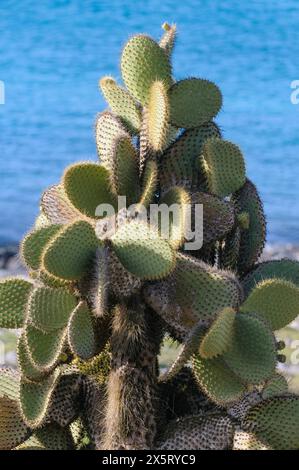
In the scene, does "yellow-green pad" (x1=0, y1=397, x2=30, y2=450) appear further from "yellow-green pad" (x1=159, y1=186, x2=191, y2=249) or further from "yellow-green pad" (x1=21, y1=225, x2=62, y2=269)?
"yellow-green pad" (x1=159, y1=186, x2=191, y2=249)

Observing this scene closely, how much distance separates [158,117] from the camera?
1.69 metres

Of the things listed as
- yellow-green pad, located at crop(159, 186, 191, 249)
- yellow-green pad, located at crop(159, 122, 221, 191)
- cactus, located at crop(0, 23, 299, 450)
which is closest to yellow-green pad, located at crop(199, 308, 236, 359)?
cactus, located at crop(0, 23, 299, 450)

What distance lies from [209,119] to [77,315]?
41 centimetres

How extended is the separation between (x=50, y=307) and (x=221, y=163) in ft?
1.12

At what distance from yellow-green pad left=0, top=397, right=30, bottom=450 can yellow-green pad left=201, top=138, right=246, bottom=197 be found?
464 mm

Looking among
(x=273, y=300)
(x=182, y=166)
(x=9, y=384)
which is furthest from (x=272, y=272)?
(x=9, y=384)

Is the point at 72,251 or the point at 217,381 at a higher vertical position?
the point at 72,251

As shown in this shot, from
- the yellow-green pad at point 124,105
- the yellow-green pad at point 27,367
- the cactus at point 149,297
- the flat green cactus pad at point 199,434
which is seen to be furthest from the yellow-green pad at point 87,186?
the flat green cactus pad at point 199,434

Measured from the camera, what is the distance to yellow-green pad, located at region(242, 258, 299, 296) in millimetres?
1766

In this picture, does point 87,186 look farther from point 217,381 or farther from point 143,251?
point 217,381

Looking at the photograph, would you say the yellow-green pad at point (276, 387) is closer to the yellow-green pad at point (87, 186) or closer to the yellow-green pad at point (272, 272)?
the yellow-green pad at point (272, 272)

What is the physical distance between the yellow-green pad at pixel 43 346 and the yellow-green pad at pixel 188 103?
394 millimetres
